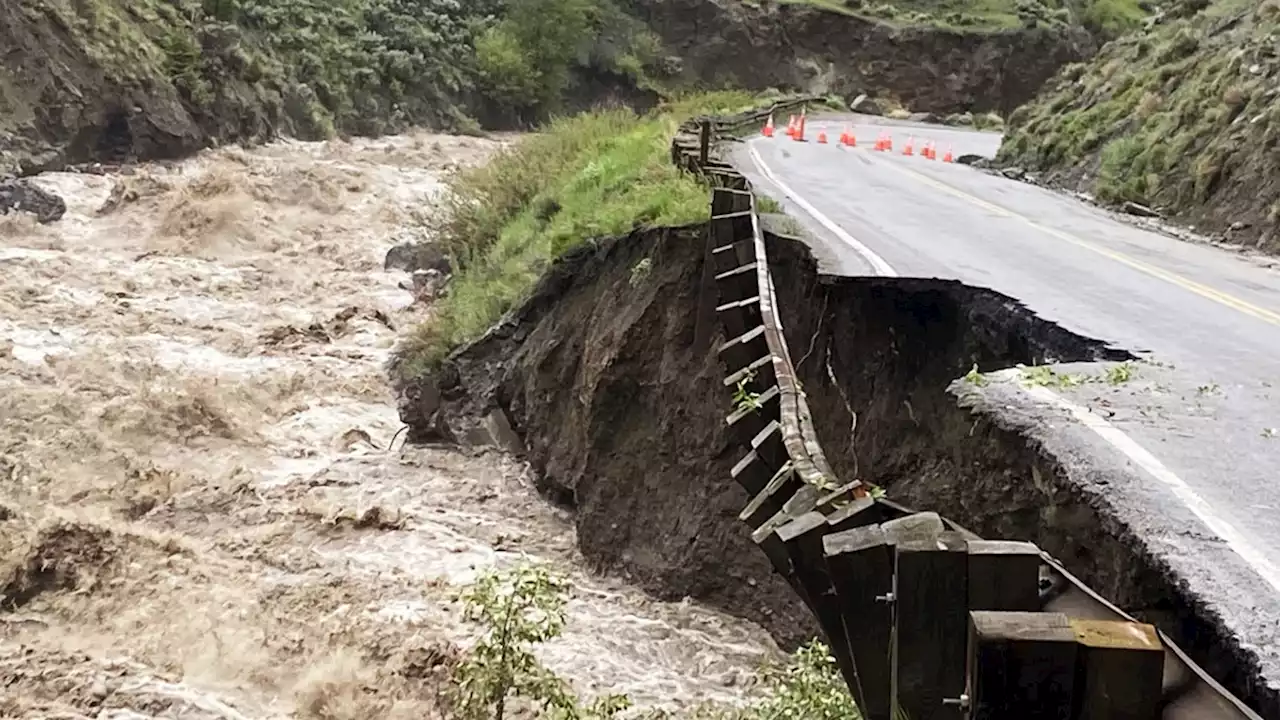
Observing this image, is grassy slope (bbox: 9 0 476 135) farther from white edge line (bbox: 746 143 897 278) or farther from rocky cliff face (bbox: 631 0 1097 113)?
white edge line (bbox: 746 143 897 278)

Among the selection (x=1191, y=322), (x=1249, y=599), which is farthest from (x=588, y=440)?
(x=1249, y=599)

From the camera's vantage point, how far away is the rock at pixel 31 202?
23266 millimetres

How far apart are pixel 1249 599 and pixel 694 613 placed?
6467mm

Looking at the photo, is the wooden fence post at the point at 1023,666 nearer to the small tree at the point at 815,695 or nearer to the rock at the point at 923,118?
the small tree at the point at 815,695

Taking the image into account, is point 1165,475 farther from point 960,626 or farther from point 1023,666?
point 1023,666

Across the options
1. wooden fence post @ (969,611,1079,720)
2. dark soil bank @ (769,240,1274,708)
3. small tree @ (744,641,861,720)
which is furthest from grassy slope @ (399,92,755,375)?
wooden fence post @ (969,611,1079,720)

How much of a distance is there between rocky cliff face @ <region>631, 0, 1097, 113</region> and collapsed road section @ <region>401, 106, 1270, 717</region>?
3483 cm

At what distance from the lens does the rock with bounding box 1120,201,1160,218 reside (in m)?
14.4

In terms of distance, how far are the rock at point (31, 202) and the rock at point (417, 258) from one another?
22.7 ft

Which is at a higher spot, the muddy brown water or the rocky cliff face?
the rocky cliff face

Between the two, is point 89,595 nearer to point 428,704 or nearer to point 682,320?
point 428,704

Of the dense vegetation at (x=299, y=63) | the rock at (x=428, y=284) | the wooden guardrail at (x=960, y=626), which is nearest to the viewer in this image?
the wooden guardrail at (x=960, y=626)

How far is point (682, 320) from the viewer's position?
1105 cm

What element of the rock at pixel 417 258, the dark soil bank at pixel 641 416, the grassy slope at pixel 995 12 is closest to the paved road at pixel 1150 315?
the dark soil bank at pixel 641 416
